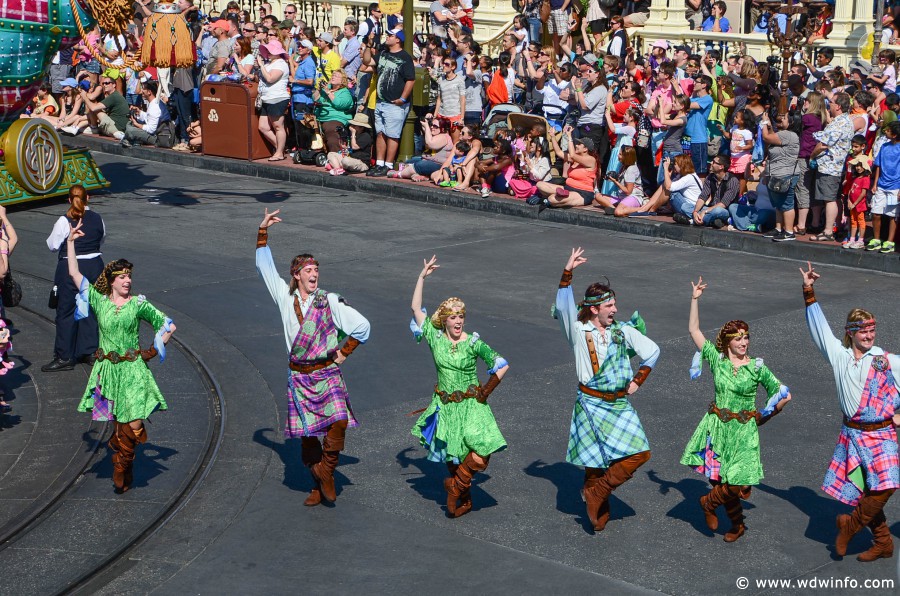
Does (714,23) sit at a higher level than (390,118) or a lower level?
higher

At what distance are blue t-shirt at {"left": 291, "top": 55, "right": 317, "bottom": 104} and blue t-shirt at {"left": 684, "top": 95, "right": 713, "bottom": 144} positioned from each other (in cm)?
646

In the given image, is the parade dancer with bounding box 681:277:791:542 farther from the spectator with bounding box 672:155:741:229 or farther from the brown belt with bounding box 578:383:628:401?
the spectator with bounding box 672:155:741:229

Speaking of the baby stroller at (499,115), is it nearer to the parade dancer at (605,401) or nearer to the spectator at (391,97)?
the spectator at (391,97)

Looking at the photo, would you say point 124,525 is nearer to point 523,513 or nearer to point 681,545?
point 523,513

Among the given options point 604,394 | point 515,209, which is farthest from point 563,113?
point 604,394

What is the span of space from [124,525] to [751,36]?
Answer: 1939 cm

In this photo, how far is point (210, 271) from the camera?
1440cm

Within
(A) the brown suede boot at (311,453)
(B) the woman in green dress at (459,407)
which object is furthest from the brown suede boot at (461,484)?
(A) the brown suede boot at (311,453)

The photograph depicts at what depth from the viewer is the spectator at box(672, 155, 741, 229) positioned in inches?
628

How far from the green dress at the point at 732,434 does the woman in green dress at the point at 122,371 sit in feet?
11.1

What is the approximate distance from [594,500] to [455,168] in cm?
1164

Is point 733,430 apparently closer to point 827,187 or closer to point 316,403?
point 316,403

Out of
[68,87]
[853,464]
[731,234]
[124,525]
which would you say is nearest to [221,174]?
[68,87]

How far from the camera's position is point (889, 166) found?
14289mm
